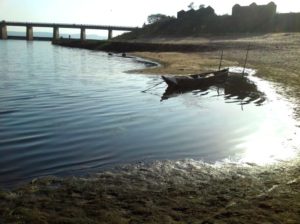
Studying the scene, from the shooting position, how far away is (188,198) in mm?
9516

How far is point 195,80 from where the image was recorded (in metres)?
32.6

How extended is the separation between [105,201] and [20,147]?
5918 millimetres

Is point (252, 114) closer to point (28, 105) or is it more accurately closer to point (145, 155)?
point (145, 155)

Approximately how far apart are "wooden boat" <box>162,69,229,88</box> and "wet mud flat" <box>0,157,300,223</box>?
19.1 m

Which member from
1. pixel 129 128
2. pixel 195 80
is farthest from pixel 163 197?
pixel 195 80

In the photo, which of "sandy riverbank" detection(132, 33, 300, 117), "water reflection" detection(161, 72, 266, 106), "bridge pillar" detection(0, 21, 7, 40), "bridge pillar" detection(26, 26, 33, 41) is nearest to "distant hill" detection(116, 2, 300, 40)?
"sandy riverbank" detection(132, 33, 300, 117)

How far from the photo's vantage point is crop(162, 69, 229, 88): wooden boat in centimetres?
3091

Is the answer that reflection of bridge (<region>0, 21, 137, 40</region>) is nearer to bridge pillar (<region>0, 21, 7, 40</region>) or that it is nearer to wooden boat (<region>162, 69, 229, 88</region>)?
bridge pillar (<region>0, 21, 7, 40</region>)

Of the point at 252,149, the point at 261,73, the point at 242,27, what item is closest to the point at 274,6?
the point at 242,27

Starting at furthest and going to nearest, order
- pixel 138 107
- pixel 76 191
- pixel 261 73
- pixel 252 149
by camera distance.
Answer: pixel 261 73, pixel 138 107, pixel 252 149, pixel 76 191

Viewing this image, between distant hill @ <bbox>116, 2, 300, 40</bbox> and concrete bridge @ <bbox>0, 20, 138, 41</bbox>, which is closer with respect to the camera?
distant hill @ <bbox>116, 2, 300, 40</bbox>

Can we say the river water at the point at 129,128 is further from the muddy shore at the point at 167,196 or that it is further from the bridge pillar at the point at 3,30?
the bridge pillar at the point at 3,30

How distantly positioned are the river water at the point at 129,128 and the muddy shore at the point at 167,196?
3.05ft

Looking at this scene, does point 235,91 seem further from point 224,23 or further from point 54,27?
point 54,27
